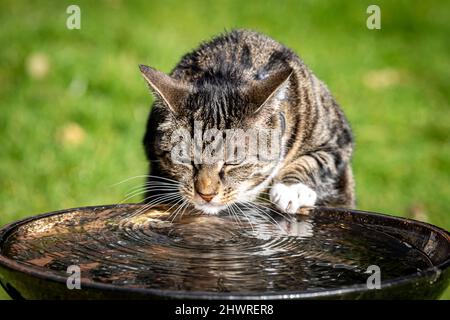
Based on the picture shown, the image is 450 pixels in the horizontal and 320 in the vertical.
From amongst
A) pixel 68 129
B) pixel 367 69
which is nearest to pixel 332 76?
pixel 367 69

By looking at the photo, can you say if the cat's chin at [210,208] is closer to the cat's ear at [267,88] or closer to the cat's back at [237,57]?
the cat's ear at [267,88]

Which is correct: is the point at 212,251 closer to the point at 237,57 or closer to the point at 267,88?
the point at 267,88

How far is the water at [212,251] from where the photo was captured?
1938 millimetres

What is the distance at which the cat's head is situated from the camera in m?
2.71

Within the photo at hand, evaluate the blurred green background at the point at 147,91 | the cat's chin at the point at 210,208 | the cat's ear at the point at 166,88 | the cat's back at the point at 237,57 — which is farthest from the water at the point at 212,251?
the blurred green background at the point at 147,91

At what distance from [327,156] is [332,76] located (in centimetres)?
371

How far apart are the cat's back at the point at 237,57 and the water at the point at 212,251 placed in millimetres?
780

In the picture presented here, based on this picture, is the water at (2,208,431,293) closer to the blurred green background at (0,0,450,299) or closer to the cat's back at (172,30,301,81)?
the cat's back at (172,30,301,81)

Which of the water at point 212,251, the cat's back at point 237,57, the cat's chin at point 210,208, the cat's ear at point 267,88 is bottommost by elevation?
the water at point 212,251

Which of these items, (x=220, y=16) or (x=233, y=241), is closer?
(x=233, y=241)
